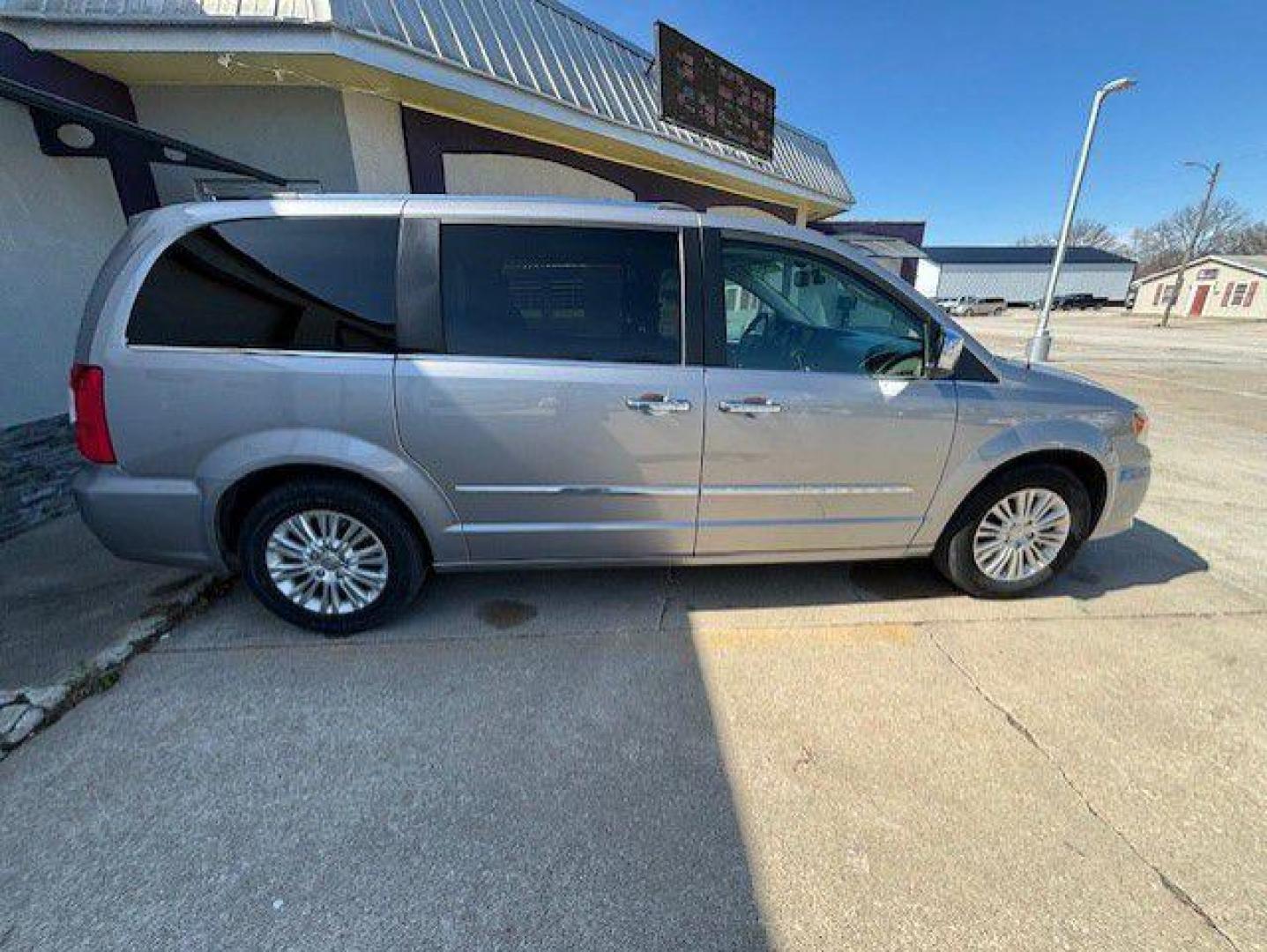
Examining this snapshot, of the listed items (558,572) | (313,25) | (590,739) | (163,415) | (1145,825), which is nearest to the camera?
(1145,825)

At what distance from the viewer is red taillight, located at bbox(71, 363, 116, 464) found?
7.87 feet

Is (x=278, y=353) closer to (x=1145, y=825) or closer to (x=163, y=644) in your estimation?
(x=163, y=644)

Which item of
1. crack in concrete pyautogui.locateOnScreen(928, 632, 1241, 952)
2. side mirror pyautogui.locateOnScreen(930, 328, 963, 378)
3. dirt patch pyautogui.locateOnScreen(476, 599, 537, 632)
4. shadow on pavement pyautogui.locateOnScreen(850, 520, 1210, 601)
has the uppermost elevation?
side mirror pyautogui.locateOnScreen(930, 328, 963, 378)

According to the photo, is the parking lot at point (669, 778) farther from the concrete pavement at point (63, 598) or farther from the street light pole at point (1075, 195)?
the street light pole at point (1075, 195)

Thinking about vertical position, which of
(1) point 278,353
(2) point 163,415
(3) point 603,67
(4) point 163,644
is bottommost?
(4) point 163,644

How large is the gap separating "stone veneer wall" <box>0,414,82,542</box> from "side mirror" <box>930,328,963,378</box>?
5.81 metres

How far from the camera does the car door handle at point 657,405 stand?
2576 mm

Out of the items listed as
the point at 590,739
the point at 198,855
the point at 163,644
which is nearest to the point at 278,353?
the point at 163,644

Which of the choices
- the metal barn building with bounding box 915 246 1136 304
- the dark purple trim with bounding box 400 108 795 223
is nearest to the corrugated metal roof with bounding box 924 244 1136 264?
the metal barn building with bounding box 915 246 1136 304

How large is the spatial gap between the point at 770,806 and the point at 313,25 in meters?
5.54

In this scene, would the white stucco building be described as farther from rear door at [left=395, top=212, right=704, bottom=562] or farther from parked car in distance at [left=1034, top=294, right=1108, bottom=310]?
rear door at [left=395, top=212, right=704, bottom=562]

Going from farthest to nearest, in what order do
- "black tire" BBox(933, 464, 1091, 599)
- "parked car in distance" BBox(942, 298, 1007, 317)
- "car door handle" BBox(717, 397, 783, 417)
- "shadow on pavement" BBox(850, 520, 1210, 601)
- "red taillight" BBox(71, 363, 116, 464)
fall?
"parked car in distance" BBox(942, 298, 1007, 317)
"shadow on pavement" BBox(850, 520, 1210, 601)
"black tire" BBox(933, 464, 1091, 599)
"car door handle" BBox(717, 397, 783, 417)
"red taillight" BBox(71, 363, 116, 464)

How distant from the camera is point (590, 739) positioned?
223 centimetres

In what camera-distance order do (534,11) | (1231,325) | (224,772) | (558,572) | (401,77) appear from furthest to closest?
(1231,325) < (534,11) < (401,77) < (558,572) < (224,772)
